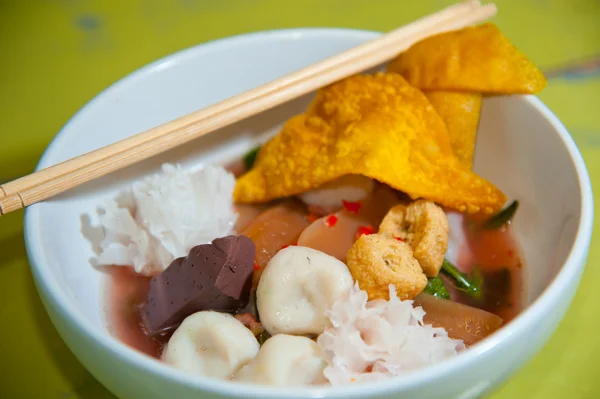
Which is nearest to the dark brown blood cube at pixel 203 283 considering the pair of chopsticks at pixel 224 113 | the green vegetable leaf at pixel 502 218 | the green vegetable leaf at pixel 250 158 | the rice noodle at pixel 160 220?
the rice noodle at pixel 160 220

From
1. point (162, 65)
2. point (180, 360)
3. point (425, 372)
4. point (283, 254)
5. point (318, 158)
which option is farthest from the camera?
point (162, 65)

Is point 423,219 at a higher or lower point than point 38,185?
lower

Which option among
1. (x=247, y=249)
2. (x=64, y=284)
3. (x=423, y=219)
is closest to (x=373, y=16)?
(x=423, y=219)

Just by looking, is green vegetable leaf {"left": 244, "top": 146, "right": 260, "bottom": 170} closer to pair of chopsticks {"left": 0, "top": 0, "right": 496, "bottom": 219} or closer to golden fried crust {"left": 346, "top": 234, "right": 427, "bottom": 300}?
pair of chopsticks {"left": 0, "top": 0, "right": 496, "bottom": 219}

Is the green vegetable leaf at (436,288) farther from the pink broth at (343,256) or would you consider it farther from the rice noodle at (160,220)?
the rice noodle at (160,220)

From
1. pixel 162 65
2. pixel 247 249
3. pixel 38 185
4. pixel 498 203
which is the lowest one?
pixel 498 203

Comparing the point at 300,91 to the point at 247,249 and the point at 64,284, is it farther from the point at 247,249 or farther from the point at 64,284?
the point at 64,284
